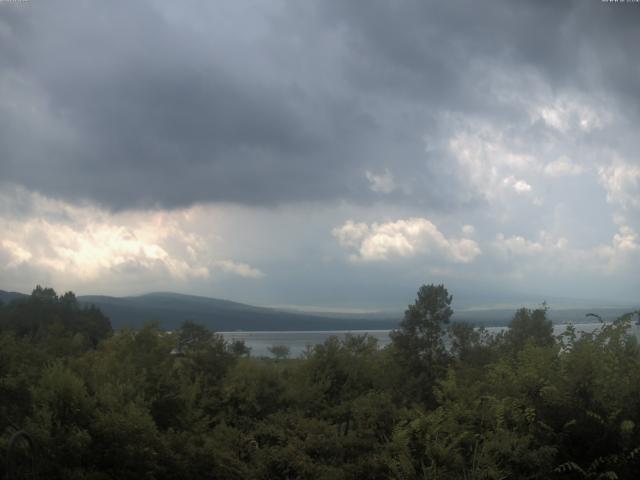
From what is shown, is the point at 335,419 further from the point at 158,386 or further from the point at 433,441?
the point at 433,441

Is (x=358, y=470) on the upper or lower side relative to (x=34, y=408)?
lower

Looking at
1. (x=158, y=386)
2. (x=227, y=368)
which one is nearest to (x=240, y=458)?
(x=158, y=386)

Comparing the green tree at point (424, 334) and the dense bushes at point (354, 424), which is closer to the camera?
the dense bushes at point (354, 424)

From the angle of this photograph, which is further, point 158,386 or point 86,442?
point 158,386

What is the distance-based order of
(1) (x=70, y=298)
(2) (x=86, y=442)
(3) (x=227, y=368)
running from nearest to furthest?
(2) (x=86, y=442), (3) (x=227, y=368), (1) (x=70, y=298)

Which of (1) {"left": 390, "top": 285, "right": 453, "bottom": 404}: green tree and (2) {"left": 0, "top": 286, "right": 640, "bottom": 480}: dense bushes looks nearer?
(2) {"left": 0, "top": 286, "right": 640, "bottom": 480}: dense bushes

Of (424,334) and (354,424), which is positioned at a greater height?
(424,334)

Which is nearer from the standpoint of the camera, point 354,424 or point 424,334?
point 354,424

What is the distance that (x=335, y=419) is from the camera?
20.3 meters

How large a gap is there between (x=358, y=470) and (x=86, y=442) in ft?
16.6

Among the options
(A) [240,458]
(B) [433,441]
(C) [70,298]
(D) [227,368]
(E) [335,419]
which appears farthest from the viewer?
(C) [70,298]

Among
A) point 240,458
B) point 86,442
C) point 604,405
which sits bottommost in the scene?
point 240,458

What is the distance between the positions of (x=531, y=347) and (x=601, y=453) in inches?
90.7

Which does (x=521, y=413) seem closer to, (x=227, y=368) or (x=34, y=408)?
(x=34, y=408)
